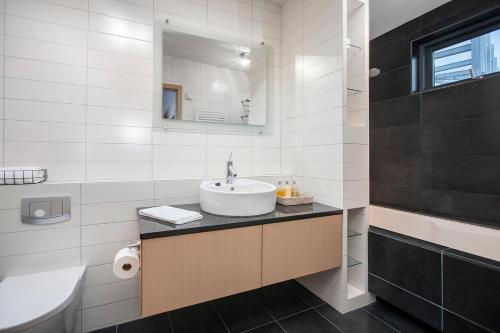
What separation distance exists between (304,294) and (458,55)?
2426 mm

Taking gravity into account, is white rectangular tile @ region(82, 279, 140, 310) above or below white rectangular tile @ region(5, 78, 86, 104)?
below

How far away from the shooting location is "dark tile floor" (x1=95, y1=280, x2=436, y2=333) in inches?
58.4

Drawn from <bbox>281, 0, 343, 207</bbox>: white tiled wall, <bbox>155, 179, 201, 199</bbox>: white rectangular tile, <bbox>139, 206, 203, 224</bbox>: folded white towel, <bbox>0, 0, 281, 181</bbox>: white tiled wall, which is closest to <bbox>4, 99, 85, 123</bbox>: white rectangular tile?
<bbox>0, 0, 281, 181</bbox>: white tiled wall

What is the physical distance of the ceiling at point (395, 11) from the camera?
2.00m

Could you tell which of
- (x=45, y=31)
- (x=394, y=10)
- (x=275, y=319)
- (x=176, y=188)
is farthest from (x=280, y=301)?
(x=394, y=10)

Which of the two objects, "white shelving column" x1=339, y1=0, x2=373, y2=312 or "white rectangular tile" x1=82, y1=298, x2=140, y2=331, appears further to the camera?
"white shelving column" x1=339, y1=0, x2=373, y2=312

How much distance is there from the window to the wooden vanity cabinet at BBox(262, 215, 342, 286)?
5.52ft

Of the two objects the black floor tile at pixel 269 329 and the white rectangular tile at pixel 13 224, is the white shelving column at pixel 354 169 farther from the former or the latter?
the white rectangular tile at pixel 13 224

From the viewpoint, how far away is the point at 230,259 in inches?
49.8

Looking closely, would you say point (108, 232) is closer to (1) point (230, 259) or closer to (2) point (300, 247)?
(1) point (230, 259)

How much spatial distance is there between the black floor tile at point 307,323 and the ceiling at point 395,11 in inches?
99.7

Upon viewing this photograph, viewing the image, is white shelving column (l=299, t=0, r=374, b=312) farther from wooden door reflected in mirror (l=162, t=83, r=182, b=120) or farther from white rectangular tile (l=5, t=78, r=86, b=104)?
white rectangular tile (l=5, t=78, r=86, b=104)

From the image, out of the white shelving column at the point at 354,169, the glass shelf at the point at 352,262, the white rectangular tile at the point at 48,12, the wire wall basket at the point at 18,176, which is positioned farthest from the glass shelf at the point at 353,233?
the white rectangular tile at the point at 48,12

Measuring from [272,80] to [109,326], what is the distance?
2180 mm
